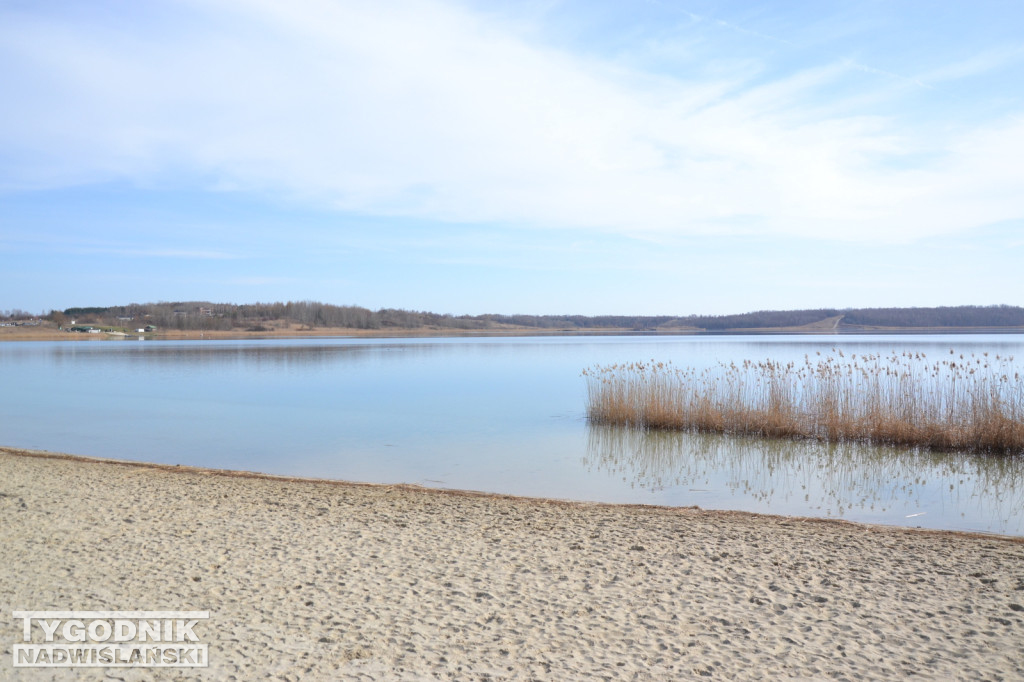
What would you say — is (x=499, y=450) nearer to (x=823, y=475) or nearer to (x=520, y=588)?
(x=823, y=475)

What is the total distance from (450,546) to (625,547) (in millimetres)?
1231

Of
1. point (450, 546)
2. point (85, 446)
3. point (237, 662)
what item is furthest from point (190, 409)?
point (237, 662)

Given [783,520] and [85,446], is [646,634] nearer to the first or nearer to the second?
[783,520]

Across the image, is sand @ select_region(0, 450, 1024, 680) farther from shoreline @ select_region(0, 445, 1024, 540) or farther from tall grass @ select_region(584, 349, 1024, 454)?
tall grass @ select_region(584, 349, 1024, 454)

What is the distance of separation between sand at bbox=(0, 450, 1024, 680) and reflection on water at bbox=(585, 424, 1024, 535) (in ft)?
5.05

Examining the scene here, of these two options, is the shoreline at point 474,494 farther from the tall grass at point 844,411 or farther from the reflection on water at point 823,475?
the tall grass at point 844,411

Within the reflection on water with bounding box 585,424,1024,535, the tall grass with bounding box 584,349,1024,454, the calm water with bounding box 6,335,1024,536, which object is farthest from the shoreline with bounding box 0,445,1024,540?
the tall grass with bounding box 584,349,1024,454

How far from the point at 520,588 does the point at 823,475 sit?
6.12 meters

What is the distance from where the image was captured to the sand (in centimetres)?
320

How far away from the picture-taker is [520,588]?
4.16 m

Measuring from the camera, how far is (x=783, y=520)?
20.0 ft

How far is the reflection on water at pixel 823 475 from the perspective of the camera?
7.22 meters

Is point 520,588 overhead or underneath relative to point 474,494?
overhead

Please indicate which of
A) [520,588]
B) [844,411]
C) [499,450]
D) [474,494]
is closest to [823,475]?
[844,411]
